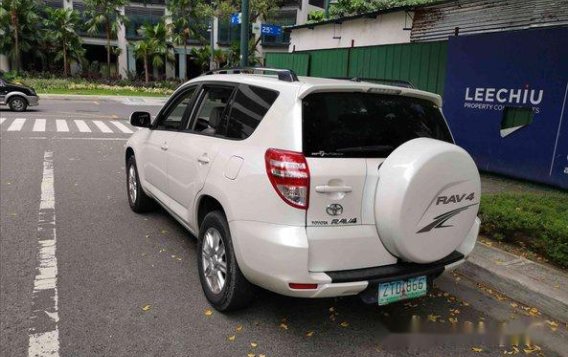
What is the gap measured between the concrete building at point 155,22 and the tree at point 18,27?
5.19 m

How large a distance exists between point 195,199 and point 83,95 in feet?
90.9

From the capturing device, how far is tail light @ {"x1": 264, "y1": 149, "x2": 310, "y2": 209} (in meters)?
2.97

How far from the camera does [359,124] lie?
3291 millimetres

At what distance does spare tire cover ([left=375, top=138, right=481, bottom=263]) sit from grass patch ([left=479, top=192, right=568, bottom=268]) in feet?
5.63

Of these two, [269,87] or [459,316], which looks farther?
[459,316]

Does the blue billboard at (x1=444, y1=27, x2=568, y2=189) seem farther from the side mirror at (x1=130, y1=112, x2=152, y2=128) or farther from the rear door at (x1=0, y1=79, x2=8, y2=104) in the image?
the rear door at (x1=0, y1=79, x2=8, y2=104)

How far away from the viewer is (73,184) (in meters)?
7.64

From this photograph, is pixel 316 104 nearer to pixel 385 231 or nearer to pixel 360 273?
pixel 385 231

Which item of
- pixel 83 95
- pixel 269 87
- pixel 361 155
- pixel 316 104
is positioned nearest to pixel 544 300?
pixel 361 155

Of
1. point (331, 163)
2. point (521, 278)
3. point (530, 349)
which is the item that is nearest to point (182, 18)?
point (521, 278)

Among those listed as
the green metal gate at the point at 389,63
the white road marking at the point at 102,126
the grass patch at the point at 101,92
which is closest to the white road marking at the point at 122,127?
the white road marking at the point at 102,126

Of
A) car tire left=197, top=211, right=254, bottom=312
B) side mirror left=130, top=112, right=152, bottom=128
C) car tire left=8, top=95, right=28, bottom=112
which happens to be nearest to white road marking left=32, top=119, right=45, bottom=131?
car tire left=8, top=95, right=28, bottom=112

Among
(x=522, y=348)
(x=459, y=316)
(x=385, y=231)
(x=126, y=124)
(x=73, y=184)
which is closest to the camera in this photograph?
(x=385, y=231)

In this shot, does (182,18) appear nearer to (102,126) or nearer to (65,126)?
(102,126)
